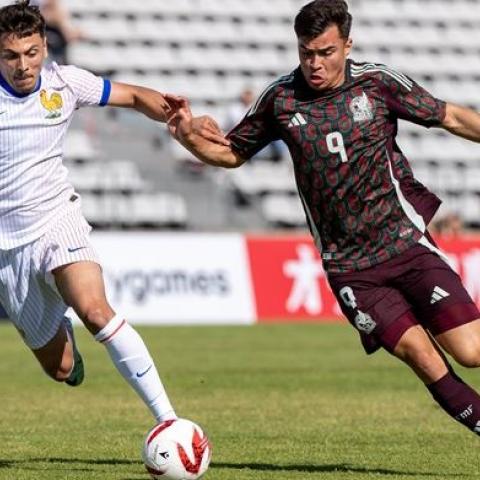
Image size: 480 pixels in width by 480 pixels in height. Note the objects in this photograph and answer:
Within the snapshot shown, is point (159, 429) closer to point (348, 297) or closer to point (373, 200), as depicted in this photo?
point (348, 297)

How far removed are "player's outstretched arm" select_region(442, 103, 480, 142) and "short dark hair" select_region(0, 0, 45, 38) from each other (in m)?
2.30

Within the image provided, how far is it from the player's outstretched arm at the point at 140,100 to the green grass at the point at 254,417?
2048 mm

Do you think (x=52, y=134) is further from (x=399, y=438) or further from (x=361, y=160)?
(x=399, y=438)

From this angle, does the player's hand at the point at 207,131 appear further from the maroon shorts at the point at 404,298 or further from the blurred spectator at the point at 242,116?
the blurred spectator at the point at 242,116

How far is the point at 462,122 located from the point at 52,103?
7.61ft

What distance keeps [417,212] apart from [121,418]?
11.4 feet

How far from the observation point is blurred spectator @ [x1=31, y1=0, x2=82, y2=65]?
871 inches

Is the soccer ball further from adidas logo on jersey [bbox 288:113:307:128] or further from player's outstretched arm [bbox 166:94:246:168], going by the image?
adidas logo on jersey [bbox 288:113:307:128]

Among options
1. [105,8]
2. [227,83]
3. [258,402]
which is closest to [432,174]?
[227,83]

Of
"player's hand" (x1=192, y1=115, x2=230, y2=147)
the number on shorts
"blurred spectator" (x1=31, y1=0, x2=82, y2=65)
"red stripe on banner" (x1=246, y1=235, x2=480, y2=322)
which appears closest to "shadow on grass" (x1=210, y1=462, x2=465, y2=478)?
the number on shorts

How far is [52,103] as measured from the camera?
7613mm

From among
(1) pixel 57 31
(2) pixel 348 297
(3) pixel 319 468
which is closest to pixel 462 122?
(2) pixel 348 297

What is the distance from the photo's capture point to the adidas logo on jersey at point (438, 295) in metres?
7.12

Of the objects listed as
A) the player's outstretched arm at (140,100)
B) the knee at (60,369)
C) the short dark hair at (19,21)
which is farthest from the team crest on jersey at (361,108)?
the knee at (60,369)
